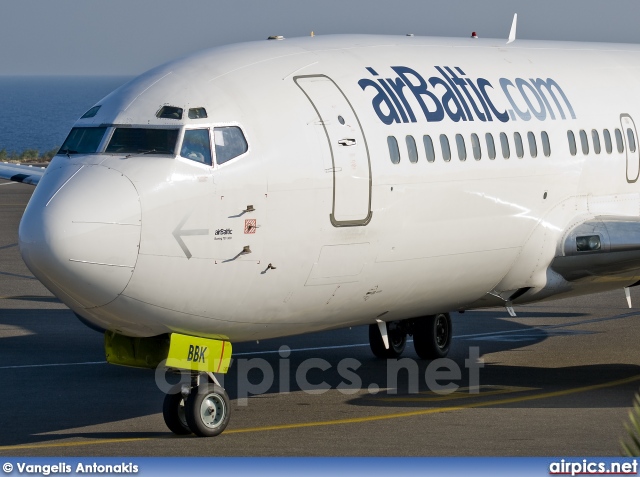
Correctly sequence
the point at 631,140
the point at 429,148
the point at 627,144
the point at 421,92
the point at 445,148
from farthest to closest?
the point at 631,140, the point at 627,144, the point at 421,92, the point at 445,148, the point at 429,148

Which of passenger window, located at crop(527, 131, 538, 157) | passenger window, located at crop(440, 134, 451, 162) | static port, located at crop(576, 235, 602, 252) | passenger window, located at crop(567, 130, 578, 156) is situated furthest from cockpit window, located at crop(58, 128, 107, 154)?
passenger window, located at crop(567, 130, 578, 156)

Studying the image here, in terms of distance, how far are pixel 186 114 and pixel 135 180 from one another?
51.9 inches

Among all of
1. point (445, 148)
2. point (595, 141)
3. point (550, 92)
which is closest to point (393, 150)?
point (445, 148)

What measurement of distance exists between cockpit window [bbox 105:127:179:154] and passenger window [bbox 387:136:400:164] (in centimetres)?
318

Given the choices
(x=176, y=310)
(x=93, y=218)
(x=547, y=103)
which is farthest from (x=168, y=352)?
(x=547, y=103)

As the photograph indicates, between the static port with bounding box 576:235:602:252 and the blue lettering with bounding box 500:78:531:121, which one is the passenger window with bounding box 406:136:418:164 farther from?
the static port with bounding box 576:235:602:252

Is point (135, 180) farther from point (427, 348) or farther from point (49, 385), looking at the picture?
point (427, 348)

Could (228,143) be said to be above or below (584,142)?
below

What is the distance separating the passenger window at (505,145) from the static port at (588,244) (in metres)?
1.72

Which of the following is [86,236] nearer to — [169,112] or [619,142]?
[169,112]

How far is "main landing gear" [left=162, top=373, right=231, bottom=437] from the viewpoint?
17.6m

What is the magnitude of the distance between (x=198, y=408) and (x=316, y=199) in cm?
306

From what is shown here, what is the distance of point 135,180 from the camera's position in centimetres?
1625

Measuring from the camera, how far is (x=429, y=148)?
1927cm
